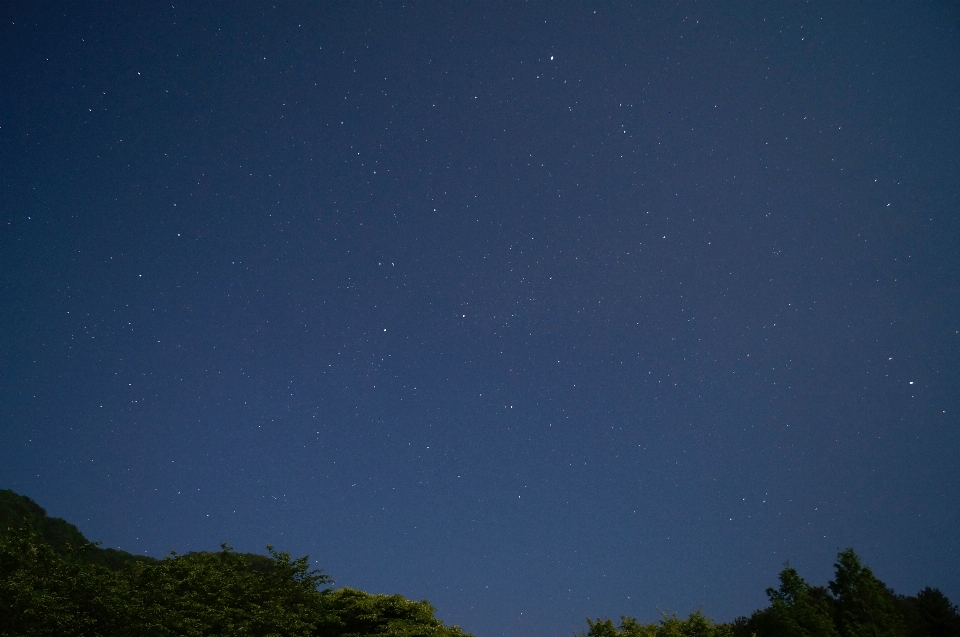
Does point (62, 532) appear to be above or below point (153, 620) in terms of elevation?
above

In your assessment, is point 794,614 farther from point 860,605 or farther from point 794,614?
point 860,605

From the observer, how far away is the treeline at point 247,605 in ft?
59.5

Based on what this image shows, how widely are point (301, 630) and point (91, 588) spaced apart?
763 cm

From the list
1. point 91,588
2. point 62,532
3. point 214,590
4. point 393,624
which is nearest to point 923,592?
point 393,624

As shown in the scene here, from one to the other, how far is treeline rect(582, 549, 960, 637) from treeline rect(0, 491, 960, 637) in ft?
0.19

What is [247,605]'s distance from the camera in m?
22.2

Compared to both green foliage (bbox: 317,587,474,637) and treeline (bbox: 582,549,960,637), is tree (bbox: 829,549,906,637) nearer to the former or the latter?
treeline (bbox: 582,549,960,637)

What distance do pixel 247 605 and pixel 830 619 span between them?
3035 centimetres

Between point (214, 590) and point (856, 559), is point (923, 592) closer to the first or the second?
point (856, 559)

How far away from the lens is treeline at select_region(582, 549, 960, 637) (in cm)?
2773

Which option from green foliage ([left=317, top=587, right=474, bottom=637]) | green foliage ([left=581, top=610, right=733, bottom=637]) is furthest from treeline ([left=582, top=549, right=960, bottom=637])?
green foliage ([left=317, top=587, right=474, bottom=637])

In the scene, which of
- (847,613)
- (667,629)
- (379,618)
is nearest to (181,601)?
(379,618)

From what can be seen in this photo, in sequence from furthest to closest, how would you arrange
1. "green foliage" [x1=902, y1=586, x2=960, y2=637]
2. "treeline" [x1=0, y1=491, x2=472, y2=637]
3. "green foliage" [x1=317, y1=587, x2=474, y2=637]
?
"green foliage" [x1=902, y1=586, x2=960, y2=637], "green foliage" [x1=317, y1=587, x2=474, y2=637], "treeline" [x1=0, y1=491, x2=472, y2=637]

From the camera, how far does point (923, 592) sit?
3947 cm
